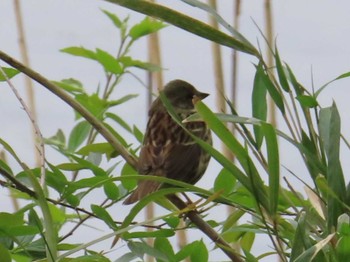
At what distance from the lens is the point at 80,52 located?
183cm

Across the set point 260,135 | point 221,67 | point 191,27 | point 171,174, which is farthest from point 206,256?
point 221,67

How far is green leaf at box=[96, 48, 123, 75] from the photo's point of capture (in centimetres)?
182

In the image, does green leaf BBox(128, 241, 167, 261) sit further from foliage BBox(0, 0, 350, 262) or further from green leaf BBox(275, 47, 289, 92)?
green leaf BBox(275, 47, 289, 92)

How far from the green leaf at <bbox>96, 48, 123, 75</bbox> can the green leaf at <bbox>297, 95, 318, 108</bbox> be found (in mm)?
838

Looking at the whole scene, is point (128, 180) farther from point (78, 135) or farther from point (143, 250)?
point (78, 135)

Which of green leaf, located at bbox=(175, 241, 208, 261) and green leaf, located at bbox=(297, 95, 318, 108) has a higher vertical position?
green leaf, located at bbox=(297, 95, 318, 108)

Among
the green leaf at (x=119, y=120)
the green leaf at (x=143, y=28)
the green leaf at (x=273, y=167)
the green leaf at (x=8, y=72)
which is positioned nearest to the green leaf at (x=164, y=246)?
the green leaf at (x=273, y=167)

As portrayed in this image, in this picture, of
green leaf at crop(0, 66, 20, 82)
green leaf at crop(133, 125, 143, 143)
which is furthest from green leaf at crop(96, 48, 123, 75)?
green leaf at crop(0, 66, 20, 82)

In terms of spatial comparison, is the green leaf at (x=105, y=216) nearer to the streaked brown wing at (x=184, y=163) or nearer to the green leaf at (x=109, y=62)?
the green leaf at (x=109, y=62)

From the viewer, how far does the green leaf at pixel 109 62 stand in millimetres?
1816

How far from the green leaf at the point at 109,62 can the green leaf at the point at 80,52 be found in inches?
0.5

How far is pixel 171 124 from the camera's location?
2.34 metres

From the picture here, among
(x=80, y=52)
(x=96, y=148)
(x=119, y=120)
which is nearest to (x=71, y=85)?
(x=80, y=52)

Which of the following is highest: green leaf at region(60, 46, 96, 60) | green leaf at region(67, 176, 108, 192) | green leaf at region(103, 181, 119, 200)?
green leaf at region(60, 46, 96, 60)
